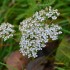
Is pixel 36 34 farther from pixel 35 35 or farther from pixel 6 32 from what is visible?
pixel 6 32

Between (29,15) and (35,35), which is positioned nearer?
(35,35)

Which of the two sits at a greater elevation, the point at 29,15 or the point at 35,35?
the point at 29,15

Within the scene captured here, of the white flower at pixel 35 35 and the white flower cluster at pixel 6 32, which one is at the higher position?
the white flower cluster at pixel 6 32

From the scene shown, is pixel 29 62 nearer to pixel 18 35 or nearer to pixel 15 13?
pixel 18 35

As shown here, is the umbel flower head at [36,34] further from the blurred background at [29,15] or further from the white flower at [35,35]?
the blurred background at [29,15]

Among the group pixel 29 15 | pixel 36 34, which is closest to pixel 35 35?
pixel 36 34

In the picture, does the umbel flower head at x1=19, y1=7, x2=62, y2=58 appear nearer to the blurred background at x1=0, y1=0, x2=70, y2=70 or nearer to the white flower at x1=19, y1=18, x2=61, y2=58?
the white flower at x1=19, y1=18, x2=61, y2=58

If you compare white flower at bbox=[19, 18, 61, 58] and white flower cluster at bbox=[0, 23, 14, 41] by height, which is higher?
white flower cluster at bbox=[0, 23, 14, 41]

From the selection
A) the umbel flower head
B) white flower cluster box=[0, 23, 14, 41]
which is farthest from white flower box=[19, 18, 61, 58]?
white flower cluster box=[0, 23, 14, 41]

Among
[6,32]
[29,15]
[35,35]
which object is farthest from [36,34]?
[29,15]

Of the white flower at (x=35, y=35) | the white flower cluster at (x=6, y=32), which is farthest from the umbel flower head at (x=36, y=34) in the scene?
the white flower cluster at (x=6, y=32)
